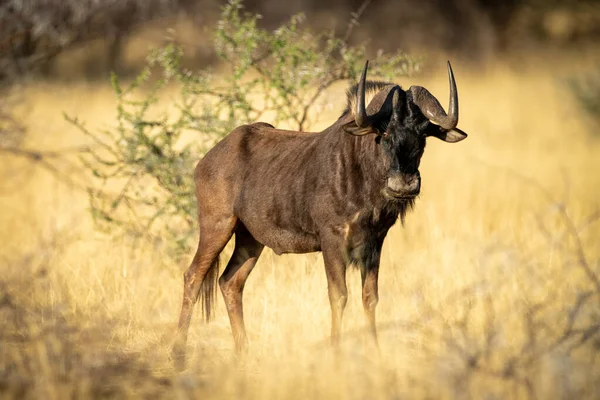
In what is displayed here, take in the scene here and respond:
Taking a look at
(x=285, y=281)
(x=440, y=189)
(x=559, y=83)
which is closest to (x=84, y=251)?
(x=285, y=281)

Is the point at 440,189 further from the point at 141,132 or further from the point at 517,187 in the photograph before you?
the point at 141,132

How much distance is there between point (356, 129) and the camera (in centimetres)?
582

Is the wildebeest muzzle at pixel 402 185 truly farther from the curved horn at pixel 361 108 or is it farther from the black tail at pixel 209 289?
the black tail at pixel 209 289

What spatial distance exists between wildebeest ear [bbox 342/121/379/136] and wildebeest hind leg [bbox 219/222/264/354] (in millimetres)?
1707

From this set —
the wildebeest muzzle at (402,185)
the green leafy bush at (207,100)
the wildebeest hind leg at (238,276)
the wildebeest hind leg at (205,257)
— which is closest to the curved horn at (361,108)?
the wildebeest muzzle at (402,185)

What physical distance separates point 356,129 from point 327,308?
5.69 ft

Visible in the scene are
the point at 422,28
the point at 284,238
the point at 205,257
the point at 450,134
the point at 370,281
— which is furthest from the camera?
the point at 422,28

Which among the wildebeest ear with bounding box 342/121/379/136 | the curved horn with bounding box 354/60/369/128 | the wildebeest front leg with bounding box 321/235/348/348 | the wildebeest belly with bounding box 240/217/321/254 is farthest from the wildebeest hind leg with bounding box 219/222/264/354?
the curved horn with bounding box 354/60/369/128

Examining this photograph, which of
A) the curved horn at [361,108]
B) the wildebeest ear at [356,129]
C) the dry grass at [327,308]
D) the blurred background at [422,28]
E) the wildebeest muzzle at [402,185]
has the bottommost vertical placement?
the dry grass at [327,308]

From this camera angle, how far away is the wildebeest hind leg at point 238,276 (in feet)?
22.5

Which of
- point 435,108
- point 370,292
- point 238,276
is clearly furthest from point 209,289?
point 435,108

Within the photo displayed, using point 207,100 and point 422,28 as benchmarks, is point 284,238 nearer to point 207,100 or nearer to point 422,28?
point 207,100

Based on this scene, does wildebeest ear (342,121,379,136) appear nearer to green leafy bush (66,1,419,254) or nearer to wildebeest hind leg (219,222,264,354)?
wildebeest hind leg (219,222,264,354)

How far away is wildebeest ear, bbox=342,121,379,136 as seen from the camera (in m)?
5.81
